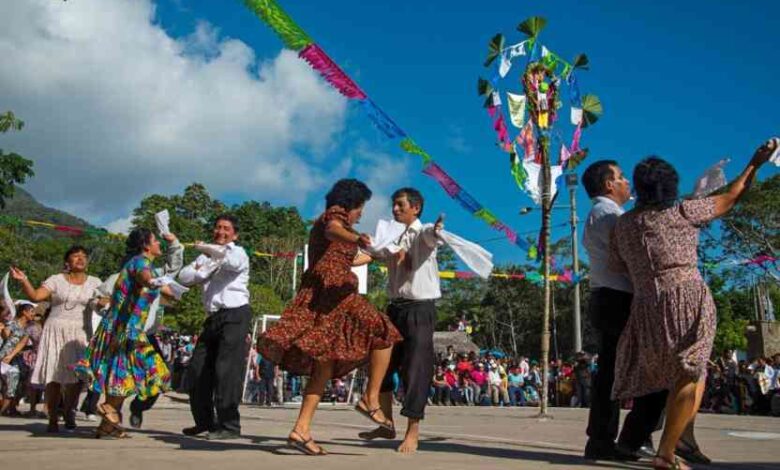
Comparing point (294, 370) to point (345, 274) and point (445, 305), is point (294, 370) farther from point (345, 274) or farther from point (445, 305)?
point (445, 305)

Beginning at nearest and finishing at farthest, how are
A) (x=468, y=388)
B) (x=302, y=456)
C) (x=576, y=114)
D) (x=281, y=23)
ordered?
(x=302, y=456) < (x=281, y=23) < (x=576, y=114) < (x=468, y=388)

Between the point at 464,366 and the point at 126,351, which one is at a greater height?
the point at 464,366

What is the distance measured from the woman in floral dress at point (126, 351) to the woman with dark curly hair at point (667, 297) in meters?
3.51

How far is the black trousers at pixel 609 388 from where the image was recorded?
481 centimetres

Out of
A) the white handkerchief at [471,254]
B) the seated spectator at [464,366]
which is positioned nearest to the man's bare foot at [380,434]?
the white handkerchief at [471,254]

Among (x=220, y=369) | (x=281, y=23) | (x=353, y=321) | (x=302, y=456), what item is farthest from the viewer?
(x=281, y=23)

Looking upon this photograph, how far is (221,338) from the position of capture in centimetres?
615

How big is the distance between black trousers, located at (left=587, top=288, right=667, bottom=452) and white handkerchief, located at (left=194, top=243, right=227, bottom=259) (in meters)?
2.75

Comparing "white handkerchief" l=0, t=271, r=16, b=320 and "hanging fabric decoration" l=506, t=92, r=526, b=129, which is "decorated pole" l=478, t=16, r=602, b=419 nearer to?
"hanging fabric decoration" l=506, t=92, r=526, b=129

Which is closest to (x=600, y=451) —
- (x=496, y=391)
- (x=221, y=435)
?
(x=221, y=435)

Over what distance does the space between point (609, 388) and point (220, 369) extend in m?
2.94

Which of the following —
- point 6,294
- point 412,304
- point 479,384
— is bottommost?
point 479,384

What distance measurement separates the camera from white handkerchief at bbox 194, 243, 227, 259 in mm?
5758

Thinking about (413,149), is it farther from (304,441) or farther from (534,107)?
(304,441)
